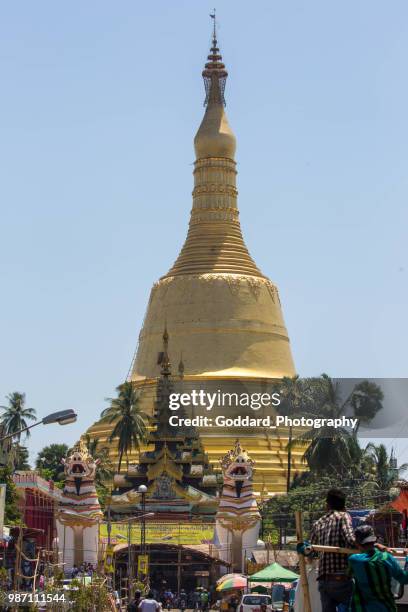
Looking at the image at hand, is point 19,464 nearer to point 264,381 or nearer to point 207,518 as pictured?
point 264,381

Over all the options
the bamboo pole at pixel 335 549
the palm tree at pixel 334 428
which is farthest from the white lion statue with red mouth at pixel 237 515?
the bamboo pole at pixel 335 549

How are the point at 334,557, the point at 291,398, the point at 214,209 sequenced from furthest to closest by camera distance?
the point at 214,209 → the point at 291,398 → the point at 334,557

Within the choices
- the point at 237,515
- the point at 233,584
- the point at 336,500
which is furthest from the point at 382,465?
the point at 336,500

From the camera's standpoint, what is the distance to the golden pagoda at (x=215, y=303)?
73.1m

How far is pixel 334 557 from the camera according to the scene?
1091cm

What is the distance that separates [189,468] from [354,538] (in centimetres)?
5312

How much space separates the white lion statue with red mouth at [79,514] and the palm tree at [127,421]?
1021cm

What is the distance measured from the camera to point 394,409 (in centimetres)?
6375

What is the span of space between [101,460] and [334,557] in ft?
194

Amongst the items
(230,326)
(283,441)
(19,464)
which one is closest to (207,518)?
(283,441)

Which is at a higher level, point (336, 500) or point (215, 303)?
point (215, 303)

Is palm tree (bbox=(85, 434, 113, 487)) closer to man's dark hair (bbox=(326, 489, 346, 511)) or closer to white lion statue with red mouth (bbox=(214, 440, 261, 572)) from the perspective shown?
white lion statue with red mouth (bbox=(214, 440, 261, 572))

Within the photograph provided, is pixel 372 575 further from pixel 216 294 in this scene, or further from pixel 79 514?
pixel 216 294

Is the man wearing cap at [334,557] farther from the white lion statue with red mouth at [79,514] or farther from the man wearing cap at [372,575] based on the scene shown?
the white lion statue with red mouth at [79,514]
